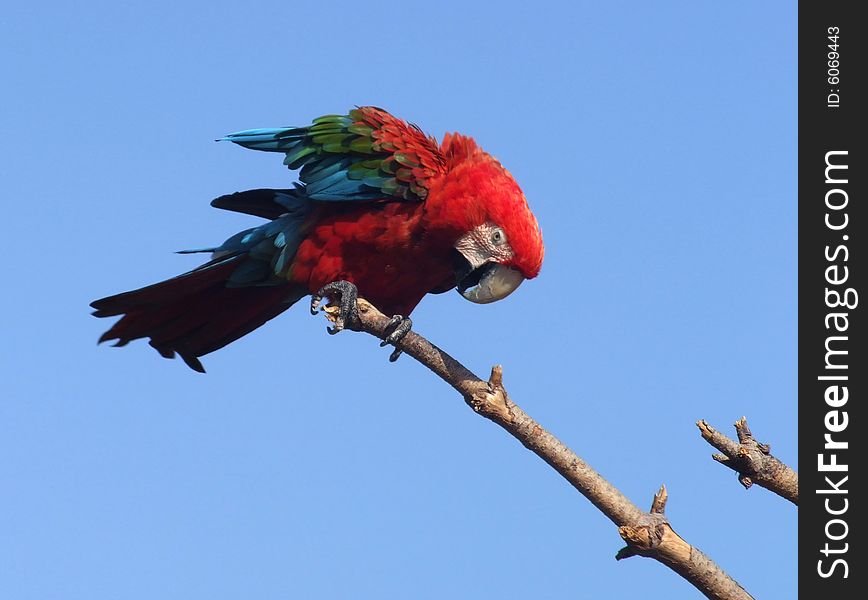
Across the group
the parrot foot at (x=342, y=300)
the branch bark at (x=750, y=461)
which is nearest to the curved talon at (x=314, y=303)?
the parrot foot at (x=342, y=300)

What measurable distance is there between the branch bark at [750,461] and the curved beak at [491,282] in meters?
1.26

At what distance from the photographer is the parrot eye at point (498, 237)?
3809mm

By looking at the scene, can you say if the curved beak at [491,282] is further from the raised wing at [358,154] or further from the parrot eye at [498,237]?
the raised wing at [358,154]

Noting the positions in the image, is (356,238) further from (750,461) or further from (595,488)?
(750,461)

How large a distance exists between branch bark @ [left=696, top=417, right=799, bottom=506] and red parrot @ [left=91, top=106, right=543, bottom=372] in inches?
48.4

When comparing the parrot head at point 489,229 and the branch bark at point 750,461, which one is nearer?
the branch bark at point 750,461

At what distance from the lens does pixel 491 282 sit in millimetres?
3912

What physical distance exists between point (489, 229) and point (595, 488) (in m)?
1.32

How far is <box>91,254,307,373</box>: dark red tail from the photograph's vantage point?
420 cm

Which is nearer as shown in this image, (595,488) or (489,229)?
(595,488)

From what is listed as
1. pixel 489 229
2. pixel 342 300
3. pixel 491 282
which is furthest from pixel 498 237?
pixel 342 300

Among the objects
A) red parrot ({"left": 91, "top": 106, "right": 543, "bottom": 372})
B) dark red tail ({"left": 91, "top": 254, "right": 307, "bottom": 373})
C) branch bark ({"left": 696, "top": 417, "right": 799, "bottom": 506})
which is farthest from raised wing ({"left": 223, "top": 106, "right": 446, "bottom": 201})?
branch bark ({"left": 696, "top": 417, "right": 799, "bottom": 506})
